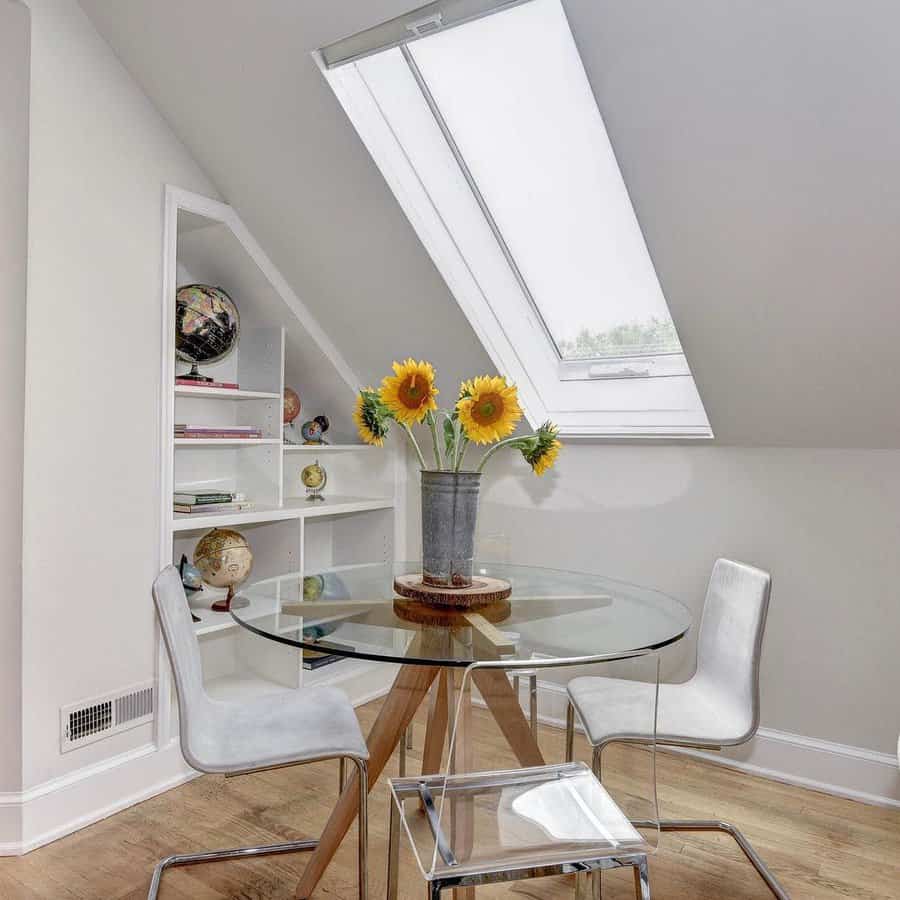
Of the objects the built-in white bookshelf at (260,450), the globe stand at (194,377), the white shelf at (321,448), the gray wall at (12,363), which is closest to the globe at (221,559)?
the built-in white bookshelf at (260,450)

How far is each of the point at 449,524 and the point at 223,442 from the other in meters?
1.20

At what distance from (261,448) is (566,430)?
122 cm

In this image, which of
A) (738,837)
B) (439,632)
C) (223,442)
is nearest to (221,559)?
(223,442)

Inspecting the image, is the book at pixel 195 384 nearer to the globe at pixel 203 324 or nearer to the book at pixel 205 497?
the globe at pixel 203 324

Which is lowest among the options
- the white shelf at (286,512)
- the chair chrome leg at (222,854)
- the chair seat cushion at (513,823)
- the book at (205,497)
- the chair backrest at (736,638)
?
the chair chrome leg at (222,854)

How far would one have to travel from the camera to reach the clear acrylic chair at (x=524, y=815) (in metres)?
1.43

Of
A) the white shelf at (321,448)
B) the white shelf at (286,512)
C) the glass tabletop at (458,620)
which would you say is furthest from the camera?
the white shelf at (321,448)

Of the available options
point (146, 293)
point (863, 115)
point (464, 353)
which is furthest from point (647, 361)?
point (146, 293)

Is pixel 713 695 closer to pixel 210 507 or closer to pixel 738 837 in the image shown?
pixel 738 837

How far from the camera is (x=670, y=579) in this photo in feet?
9.71

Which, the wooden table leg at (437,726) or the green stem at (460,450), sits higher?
the green stem at (460,450)

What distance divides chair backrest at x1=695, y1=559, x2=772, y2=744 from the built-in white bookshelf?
5.15ft

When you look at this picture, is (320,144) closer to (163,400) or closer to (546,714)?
(163,400)

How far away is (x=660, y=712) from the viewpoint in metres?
2.07
